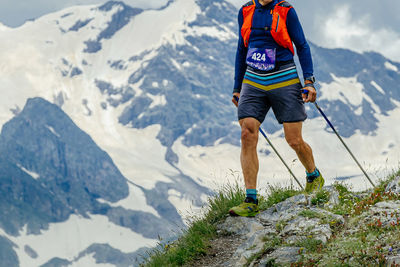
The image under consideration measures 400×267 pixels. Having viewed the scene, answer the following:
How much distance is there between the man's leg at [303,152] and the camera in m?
7.86

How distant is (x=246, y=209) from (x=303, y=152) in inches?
47.3

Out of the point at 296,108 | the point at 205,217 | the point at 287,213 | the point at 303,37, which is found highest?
the point at 303,37

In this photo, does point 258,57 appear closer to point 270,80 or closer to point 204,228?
point 270,80

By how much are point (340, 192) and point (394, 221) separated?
2.11m

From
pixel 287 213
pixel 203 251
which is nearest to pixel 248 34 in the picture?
pixel 287 213

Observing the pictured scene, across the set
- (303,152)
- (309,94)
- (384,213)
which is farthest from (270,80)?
(384,213)

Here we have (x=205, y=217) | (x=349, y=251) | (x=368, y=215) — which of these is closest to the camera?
(x=349, y=251)

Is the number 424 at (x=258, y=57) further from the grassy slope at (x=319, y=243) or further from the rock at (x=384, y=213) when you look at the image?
the rock at (x=384, y=213)

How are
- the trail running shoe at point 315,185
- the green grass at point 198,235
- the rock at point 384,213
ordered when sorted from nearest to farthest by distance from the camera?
1. the rock at point 384,213
2. the green grass at point 198,235
3. the trail running shoe at point 315,185

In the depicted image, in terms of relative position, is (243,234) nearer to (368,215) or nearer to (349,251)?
(368,215)

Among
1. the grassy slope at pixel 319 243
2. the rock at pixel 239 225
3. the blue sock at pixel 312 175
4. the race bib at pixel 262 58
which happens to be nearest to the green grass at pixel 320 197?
the grassy slope at pixel 319 243

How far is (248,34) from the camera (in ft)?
26.5

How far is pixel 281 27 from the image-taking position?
7.73m

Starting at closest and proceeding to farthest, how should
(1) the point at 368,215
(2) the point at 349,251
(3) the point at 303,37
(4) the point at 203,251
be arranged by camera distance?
(2) the point at 349,251
(1) the point at 368,215
(4) the point at 203,251
(3) the point at 303,37
